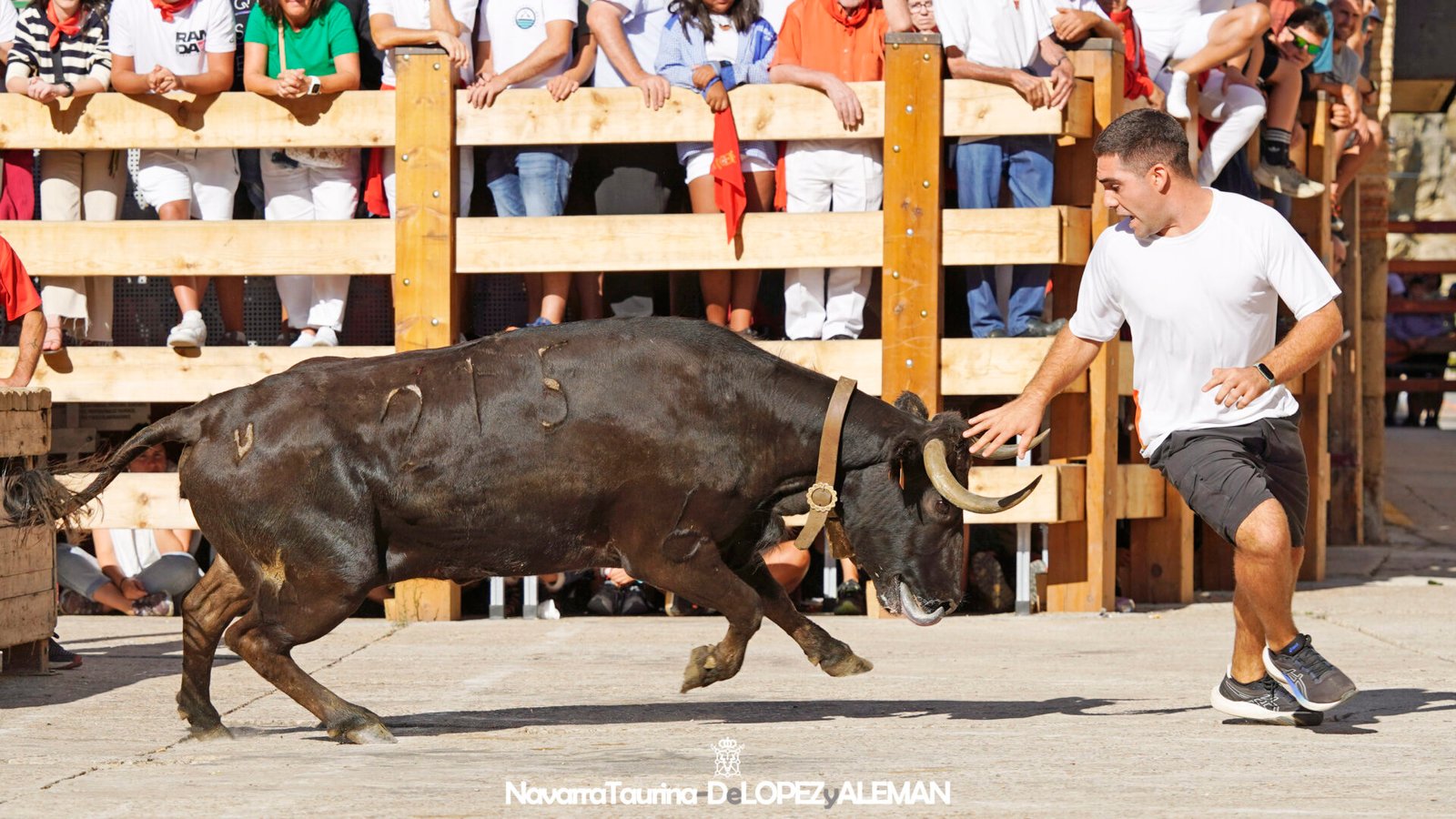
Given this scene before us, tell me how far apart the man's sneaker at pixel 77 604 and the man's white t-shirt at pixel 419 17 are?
9.59ft

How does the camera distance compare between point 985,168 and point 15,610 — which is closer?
point 15,610

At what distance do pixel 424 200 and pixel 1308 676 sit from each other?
4765 millimetres

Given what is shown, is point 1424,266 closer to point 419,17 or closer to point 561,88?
point 561,88

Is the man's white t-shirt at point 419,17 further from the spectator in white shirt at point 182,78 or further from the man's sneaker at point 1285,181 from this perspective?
the man's sneaker at point 1285,181

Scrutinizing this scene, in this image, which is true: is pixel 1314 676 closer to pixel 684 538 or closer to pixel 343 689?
pixel 684 538

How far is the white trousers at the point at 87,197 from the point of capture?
29.8ft

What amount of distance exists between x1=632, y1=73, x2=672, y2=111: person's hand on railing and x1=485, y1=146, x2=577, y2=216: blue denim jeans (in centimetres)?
53

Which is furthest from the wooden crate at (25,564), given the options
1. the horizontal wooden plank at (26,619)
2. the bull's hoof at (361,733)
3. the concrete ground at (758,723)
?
the bull's hoof at (361,733)

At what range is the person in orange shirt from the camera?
8.68 metres

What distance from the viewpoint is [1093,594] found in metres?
8.84

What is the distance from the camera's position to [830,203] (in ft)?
28.9

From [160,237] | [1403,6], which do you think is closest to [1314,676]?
[160,237]

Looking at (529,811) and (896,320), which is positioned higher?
(896,320)

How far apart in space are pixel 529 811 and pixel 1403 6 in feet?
41.7
